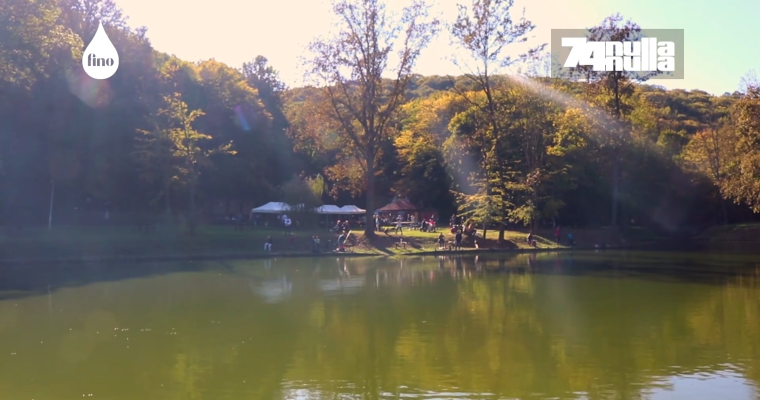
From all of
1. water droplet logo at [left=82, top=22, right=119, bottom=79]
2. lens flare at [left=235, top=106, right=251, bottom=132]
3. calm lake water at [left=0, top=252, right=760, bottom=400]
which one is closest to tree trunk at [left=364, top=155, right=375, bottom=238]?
calm lake water at [left=0, top=252, right=760, bottom=400]

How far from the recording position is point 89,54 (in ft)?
131

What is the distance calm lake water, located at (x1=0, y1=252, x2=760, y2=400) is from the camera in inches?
420

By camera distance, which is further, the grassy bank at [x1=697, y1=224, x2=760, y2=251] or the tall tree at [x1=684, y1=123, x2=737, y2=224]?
the tall tree at [x1=684, y1=123, x2=737, y2=224]

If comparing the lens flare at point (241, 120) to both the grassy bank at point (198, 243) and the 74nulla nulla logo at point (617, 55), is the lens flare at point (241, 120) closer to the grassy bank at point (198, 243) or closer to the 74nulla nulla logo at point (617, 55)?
the grassy bank at point (198, 243)

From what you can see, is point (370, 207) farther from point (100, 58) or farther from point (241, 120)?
point (241, 120)

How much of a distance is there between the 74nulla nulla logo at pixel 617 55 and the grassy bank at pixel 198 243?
1052cm

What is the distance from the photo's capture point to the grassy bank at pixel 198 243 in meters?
33.0

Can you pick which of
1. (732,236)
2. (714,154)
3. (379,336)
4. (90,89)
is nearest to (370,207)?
(90,89)

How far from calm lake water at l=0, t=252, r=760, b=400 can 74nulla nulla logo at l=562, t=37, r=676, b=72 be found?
20.1 meters

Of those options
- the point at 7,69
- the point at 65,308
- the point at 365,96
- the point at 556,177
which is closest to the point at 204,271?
the point at 65,308

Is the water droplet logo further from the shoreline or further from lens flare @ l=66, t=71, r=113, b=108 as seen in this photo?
the shoreline

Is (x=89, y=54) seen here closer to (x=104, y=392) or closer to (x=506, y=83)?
(x=506, y=83)

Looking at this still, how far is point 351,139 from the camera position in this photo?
41.6 meters

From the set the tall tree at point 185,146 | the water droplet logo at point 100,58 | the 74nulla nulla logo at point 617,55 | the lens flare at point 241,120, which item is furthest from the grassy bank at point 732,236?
the water droplet logo at point 100,58
